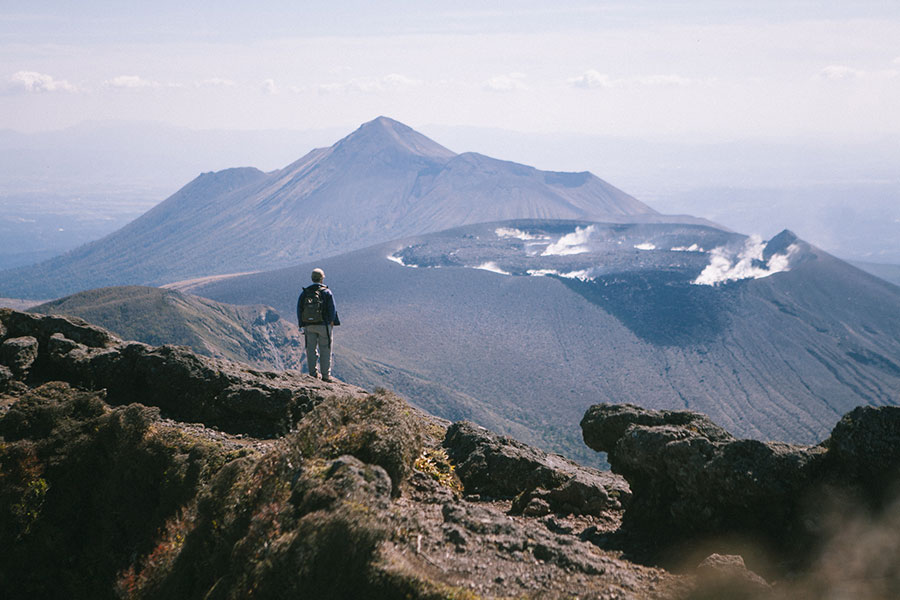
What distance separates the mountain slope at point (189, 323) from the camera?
61.7 meters

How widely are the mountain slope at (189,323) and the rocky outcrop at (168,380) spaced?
4982 centimetres

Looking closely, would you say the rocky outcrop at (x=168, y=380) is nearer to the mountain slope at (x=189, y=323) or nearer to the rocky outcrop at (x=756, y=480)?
the rocky outcrop at (x=756, y=480)

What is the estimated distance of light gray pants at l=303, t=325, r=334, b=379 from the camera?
11.8 m

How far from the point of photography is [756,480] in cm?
582

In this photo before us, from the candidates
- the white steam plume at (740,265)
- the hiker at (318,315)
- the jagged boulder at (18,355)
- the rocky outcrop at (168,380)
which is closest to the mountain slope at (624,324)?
the white steam plume at (740,265)

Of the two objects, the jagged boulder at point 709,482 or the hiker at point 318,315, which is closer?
the jagged boulder at point 709,482

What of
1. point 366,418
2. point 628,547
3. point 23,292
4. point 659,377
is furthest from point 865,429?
point 23,292

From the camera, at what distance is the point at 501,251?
118875 millimetres

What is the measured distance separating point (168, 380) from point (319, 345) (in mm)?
3273

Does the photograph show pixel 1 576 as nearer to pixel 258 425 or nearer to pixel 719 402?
pixel 258 425

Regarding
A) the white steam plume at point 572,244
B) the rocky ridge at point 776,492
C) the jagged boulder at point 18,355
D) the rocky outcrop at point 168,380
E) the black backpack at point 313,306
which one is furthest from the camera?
the white steam plume at point 572,244

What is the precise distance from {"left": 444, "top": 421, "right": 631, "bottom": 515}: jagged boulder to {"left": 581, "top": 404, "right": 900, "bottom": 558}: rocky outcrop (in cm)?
62

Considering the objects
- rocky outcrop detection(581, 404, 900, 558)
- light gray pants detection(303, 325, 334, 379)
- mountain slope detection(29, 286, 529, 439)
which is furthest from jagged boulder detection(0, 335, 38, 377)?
mountain slope detection(29, 286, 529, 439)

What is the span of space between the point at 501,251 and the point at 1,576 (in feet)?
373
